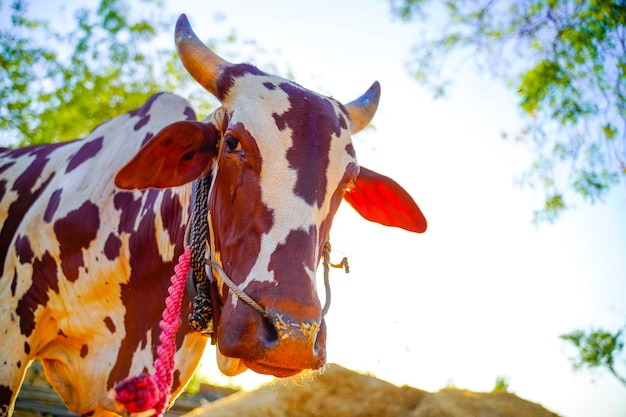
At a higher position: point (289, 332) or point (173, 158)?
point (173, 158)

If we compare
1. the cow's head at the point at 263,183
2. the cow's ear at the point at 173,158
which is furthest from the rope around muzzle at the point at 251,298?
the cow's ear at the point at 173,158

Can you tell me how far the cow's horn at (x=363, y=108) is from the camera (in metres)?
3.75

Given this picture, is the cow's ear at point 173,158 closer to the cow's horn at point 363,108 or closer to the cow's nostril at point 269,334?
the cow's horn at point 363,108

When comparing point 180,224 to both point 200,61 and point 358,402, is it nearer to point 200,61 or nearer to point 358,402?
point 200,61

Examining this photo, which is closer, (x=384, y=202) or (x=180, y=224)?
(x=180, y=224)

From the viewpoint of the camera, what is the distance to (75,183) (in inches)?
162

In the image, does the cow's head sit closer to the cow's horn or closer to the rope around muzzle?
the rope around muzzle

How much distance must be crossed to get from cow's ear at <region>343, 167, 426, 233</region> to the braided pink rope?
3.54 ft

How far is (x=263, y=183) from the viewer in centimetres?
273

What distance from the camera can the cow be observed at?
2.52m

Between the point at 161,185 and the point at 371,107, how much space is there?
1.48m

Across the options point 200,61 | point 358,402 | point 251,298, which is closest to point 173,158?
point 200,61

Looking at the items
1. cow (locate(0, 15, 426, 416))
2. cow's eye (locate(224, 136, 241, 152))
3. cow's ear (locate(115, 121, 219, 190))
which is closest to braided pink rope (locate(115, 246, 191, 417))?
cow (locate(0, 15, 426, 416))

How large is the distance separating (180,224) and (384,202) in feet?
3.90
